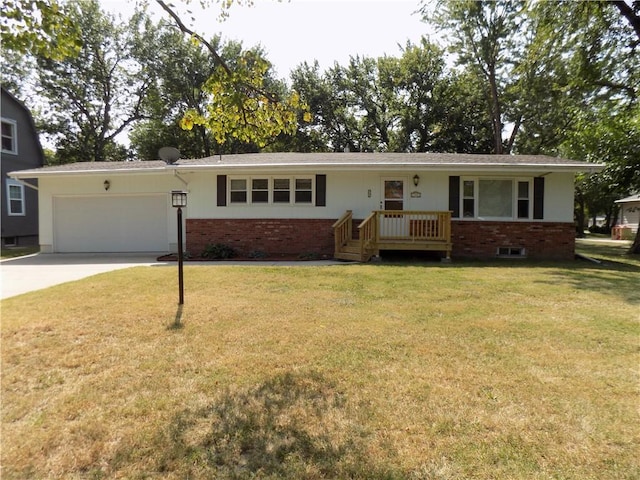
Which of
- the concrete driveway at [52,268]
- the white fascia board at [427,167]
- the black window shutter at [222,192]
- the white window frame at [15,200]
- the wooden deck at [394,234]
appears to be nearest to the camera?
the concrete driveway at [52,268]

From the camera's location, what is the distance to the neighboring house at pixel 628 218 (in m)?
24.0

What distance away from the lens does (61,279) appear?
7.31 metres

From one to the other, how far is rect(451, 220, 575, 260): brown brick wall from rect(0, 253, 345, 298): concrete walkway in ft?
13.8

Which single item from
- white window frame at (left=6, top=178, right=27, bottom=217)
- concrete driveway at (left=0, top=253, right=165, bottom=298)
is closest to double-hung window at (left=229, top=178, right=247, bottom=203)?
concrete driveway at (left=0, top=253, right=165, bottom=298)

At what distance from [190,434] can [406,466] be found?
52.3 inches

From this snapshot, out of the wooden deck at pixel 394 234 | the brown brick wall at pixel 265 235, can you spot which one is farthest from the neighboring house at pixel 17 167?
the wooden deck at pixel 394 234

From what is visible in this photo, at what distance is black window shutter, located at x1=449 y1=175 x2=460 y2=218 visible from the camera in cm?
1116

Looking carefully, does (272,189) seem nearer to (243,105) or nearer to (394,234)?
(394,234)

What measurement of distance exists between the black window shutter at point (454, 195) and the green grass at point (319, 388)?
232 inches

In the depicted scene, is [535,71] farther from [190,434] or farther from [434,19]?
[190,434]

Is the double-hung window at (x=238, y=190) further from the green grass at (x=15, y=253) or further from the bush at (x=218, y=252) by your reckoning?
the green grass at (x=15, y=253)

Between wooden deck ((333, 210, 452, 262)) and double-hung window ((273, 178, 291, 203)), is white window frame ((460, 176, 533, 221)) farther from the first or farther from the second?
double-hung window ((273, 178, 291, 203))

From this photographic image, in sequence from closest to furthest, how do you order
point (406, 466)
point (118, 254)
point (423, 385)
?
point (406, 466)
point (423, 385)
point (118, 254)

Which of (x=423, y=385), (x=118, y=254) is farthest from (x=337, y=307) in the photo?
(x=118, y=254)
